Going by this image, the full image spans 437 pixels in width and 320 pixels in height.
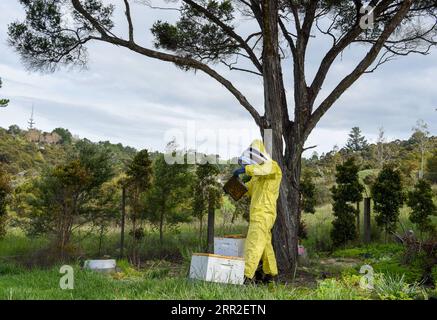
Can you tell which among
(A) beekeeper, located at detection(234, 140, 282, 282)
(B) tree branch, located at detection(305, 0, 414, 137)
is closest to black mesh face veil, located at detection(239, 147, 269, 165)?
(A) beekeeper, located at detection(234, 140, 282, 282)

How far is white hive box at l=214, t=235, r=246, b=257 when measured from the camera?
6.28 metres

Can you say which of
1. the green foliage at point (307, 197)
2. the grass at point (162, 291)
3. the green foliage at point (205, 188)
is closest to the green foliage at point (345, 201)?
the green foliage at point (307, 197)

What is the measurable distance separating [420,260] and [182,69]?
6.05 metres

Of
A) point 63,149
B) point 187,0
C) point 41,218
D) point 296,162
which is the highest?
point 187,0

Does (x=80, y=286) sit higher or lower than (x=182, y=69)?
lower

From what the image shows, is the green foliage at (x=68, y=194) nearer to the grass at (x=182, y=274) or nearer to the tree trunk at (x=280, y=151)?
the grass at (x=182, y=274)

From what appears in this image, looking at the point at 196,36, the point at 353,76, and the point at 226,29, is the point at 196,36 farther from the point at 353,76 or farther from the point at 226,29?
the point at 353,76

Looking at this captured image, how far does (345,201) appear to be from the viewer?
12086 mm

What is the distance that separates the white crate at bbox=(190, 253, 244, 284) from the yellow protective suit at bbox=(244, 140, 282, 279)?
531 millimetres

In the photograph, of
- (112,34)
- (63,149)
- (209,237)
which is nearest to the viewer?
(112,34)

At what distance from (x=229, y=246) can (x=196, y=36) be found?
5.67m

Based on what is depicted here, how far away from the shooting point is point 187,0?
9.73m
